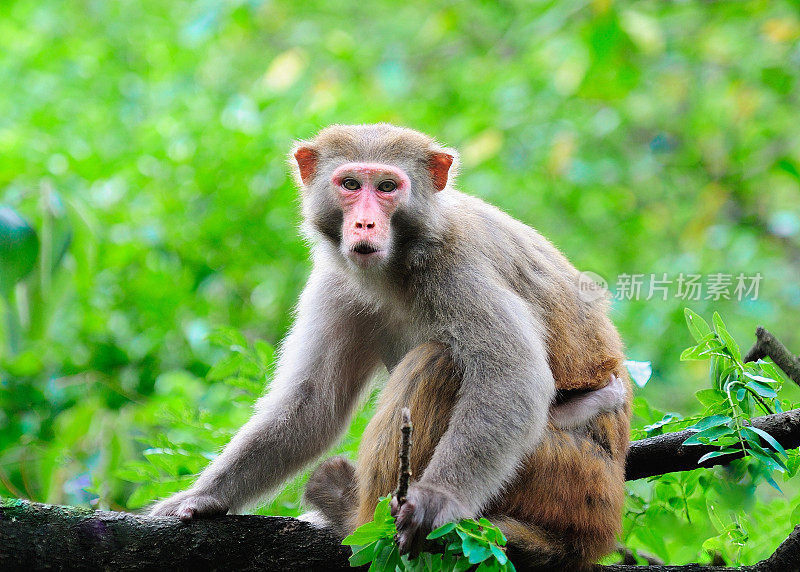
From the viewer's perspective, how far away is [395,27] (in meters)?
15.2

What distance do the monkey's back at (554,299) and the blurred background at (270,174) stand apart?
0.85m

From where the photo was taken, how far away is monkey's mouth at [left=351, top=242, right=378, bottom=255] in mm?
4613

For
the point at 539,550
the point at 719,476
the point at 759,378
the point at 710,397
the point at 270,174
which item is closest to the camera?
the point at 759,378

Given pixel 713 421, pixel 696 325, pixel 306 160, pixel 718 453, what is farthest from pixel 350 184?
pixel 718 453

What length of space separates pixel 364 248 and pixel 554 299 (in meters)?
1.21

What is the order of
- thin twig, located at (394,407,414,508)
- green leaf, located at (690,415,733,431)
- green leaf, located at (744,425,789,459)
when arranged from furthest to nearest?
green leaf, located at (690,415,733,431), green leaf, located at (744,425,789,459), thin twig, located at (394,407,414,508)

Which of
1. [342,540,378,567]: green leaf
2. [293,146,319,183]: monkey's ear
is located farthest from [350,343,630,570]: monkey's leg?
[293,146,319,183]: monkey's ear

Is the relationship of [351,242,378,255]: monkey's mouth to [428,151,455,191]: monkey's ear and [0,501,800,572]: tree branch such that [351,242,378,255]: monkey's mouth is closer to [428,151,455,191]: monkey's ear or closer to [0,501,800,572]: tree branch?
[428,151,455,191]: monkey's ear

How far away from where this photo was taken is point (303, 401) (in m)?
5.34

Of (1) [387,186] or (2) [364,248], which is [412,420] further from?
(1) [387,186]

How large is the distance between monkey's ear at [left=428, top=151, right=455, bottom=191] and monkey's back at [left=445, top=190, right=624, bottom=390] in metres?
0.16

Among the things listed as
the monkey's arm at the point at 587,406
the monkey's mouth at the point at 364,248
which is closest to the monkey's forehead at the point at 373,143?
the monkey's mouth at the point at 364,248

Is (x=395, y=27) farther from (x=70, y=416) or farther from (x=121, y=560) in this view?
(x=121, y=560)

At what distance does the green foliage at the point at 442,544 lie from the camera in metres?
3.19
